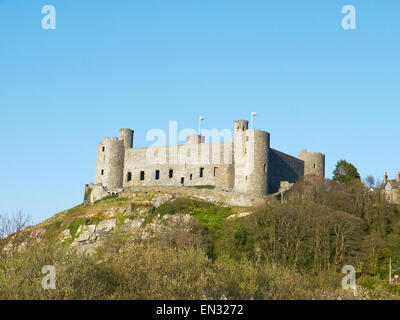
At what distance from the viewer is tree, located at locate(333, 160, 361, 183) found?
66.8 metres

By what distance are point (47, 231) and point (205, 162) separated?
17.7 meters

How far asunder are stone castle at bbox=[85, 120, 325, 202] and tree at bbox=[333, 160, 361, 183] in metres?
1.80

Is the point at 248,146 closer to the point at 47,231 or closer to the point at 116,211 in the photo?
the point at 116,211

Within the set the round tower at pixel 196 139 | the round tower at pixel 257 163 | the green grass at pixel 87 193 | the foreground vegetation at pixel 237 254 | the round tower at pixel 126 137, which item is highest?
the round tower at pixel 126 137

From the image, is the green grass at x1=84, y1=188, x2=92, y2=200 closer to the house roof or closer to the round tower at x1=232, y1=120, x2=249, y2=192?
the round tower at x1=232, y1=120, x2=249, y2=192

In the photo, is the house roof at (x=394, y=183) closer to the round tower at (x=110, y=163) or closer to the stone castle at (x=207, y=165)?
the stone castle at (x=207, y=165)

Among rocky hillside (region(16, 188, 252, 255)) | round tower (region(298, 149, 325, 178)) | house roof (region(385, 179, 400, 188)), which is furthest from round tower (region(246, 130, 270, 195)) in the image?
house roof (region(385, 179, 400, 188))

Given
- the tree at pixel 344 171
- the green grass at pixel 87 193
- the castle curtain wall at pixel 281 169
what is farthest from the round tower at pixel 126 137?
the tree at pixel 344 171

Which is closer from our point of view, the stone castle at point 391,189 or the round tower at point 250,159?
the round tower at point 250,159

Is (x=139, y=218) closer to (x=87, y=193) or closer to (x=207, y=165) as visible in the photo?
(x=207, y=165)

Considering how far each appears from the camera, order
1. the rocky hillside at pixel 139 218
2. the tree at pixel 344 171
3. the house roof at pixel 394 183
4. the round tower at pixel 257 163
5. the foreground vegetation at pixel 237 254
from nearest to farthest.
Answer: the foreground vegetation at pixel 237 254, the rocky hillside at pixel 139 218, the round tower at pixel 257 163, the tree at pixel 344 171, the house roof at pixel 394 183

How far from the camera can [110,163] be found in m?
67.5

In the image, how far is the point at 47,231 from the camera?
60062 millimetres

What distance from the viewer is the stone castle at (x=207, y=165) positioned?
2306 inches
